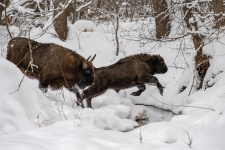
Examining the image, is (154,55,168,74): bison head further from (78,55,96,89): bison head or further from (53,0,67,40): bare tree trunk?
(53,0,67,40): bare tree trunk

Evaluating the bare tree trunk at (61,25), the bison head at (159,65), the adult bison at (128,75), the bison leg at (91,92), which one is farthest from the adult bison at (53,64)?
the bare tree trunk at (61,25)

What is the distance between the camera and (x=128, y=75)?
822cm

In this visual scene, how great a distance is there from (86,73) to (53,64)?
872mm

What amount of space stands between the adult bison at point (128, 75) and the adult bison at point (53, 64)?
391 mm

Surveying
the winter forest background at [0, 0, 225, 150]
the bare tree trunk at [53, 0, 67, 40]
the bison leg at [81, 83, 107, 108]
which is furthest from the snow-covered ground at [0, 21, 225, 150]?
the bare tree trunk at [53, 0, 67, 40]

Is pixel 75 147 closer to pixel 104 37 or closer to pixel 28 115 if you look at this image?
pixel 28 115

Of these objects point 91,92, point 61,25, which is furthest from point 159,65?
point 61,25

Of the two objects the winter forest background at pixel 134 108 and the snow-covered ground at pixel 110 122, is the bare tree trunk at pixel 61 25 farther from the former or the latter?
the snow-covered ground at pixel 110 122

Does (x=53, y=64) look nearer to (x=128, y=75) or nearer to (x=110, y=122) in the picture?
(x=128, y=75)

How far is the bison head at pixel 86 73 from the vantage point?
7336 mm

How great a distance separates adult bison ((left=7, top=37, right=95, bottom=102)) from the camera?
7367mm

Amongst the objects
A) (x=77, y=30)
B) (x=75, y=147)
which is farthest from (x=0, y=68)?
(x=77, y=30)

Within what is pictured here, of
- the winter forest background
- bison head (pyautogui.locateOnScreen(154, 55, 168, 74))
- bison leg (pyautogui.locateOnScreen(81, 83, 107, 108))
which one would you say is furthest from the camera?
bison head (pyautogui.locateOnScreen(154, 55, 168, 74))

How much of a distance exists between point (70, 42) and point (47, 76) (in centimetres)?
439
